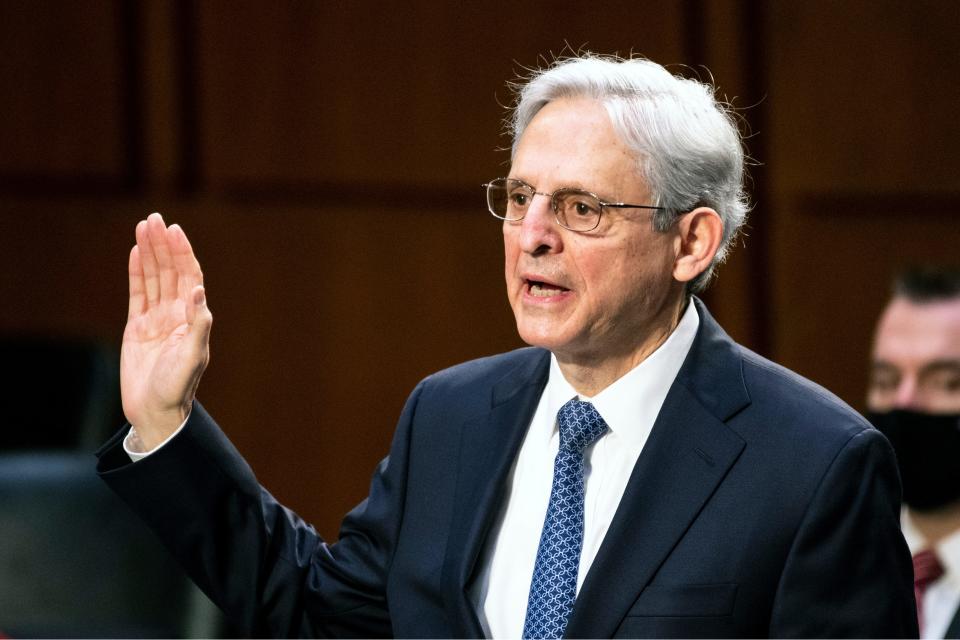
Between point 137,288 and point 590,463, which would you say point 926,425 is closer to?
point 590,463

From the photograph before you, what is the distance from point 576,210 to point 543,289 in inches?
4.1

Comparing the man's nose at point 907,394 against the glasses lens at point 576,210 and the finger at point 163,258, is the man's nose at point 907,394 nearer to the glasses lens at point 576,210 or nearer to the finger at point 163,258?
the glasses lens at point 576,210

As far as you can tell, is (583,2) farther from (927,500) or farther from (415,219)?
(927,500)

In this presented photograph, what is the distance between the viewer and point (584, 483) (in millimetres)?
1593

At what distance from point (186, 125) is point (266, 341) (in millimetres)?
571

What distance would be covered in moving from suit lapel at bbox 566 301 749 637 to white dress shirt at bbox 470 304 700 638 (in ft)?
0.13

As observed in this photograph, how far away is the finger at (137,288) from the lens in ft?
5.36

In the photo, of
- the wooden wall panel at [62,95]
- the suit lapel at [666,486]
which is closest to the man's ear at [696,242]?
the suit lapel at [666,486]

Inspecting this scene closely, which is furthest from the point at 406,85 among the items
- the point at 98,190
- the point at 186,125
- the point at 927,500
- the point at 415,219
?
the point at 927,500

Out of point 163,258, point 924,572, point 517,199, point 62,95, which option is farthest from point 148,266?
point 62,95

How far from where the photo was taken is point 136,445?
161 centimetres

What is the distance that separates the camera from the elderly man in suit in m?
1.45

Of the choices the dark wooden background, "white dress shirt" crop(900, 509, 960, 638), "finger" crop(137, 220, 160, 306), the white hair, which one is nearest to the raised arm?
"finger" crop(137, 220, 160, 306)

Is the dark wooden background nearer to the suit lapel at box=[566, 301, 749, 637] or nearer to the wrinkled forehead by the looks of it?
the wrinkled forehead
